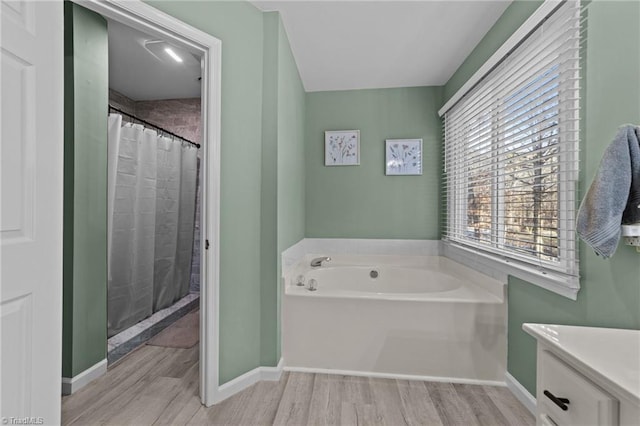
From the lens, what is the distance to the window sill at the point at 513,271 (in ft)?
4.62

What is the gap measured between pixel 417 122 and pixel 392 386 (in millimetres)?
2452

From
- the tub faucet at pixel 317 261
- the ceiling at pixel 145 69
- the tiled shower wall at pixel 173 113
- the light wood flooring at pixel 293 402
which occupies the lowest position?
the light wood flooring at pixel 293 402

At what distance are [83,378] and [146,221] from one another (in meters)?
1.43

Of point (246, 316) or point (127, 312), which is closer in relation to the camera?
point (246, 316)

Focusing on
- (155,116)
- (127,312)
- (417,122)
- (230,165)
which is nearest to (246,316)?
(230,165)

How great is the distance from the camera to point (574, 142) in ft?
4.57

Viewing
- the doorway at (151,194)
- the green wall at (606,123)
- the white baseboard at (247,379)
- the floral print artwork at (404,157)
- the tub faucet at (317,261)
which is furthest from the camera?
the floral print artwork at (404,157)

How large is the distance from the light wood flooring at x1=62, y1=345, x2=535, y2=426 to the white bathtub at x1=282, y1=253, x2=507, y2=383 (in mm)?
91

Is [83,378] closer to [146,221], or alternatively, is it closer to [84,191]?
[84,191]

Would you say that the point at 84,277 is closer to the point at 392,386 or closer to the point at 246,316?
the point at 246,316

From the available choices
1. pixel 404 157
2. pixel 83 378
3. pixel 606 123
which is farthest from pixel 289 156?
pixel 83 378

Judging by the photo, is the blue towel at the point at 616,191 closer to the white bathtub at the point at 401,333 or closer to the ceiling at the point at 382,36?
the white bathtub at the point at 401,333

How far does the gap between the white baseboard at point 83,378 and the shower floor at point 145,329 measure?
18 centimetres

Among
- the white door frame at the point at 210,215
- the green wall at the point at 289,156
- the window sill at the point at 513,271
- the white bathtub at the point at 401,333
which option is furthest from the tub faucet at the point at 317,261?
the white door frame at the point at 210,215
